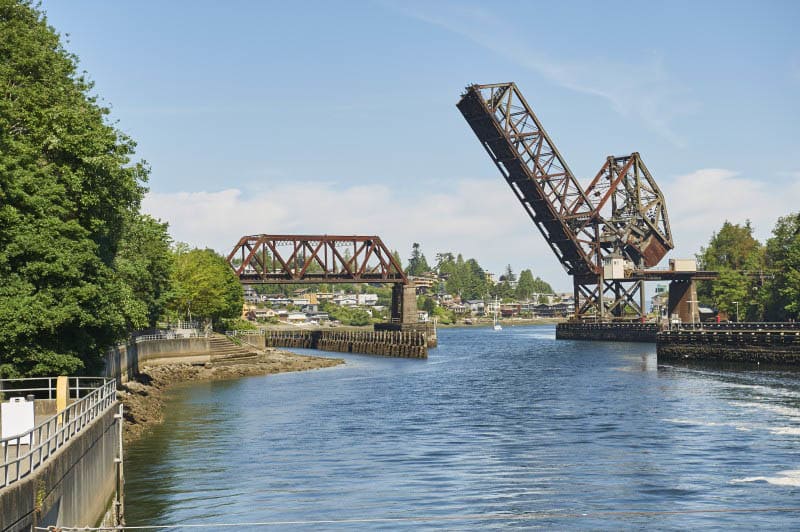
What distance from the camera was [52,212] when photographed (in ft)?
93.2

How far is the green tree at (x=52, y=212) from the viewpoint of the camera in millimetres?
27031

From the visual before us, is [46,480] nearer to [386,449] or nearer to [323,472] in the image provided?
[323,472]

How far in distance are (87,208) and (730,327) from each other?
5744cm

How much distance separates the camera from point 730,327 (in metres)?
73.7

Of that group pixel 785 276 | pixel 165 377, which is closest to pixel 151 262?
pixel 165 377

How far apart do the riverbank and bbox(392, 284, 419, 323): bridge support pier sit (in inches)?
1402

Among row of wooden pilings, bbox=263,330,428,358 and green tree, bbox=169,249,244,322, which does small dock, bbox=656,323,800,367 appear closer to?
row of wooden pilings, bbox=263,330,428,358

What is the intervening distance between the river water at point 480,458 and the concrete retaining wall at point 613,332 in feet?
180

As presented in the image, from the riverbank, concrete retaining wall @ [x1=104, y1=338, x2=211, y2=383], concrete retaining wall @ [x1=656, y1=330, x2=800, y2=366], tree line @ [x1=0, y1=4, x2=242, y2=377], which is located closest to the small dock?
concrete retaining wall @ [x1=656, y1=330, x2=800, y2=366]

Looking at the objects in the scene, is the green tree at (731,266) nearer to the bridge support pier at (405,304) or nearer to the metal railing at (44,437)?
the bridge support pier at (405,304)

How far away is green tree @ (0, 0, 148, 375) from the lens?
27031 mm

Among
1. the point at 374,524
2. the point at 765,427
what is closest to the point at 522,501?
the point at 374,524

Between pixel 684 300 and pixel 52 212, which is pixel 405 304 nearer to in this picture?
pixel 684 300

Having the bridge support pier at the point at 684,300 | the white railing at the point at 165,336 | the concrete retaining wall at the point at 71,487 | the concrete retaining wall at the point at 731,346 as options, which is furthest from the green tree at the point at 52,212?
the bridge support pier at the point at 684,300
